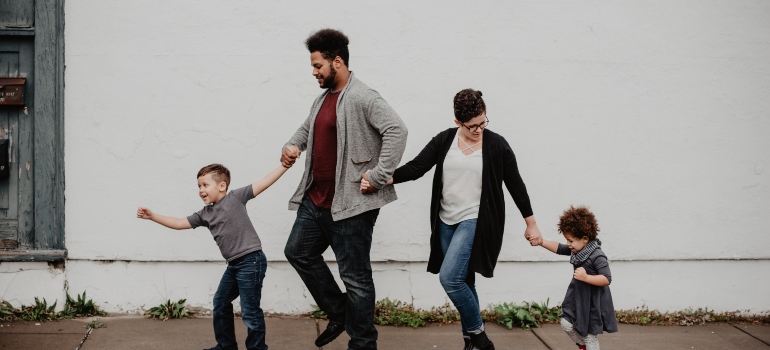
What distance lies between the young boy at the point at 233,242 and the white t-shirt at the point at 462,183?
3.21 ft

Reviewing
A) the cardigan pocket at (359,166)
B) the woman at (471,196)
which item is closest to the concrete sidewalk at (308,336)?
the woman at (471,196)

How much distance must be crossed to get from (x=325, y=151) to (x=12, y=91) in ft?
8.05

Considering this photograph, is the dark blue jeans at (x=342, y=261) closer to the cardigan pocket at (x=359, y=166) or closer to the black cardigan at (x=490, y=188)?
the cardigan pocket at (x=359, y=166)

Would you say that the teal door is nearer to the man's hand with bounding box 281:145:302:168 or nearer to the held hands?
the man's hand with bounding box 281:145:302:168

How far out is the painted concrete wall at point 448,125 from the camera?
517 cm

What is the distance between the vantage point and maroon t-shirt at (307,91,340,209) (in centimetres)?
420

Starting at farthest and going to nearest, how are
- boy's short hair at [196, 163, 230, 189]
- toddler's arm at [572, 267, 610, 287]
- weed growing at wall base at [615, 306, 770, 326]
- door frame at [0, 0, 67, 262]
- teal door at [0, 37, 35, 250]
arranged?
1. weed growing at wall base at [615, 306, 770, 326]
2. teal door at [0, 37, 35, 250]
3. door frame at [0, 0, 67, 262]
4. boy's short hair at [196, 163, 230, 189]
5. toddler's arm at [572, 267, 610, 287]

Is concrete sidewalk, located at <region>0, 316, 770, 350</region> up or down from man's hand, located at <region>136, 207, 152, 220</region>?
down

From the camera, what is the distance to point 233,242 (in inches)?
163

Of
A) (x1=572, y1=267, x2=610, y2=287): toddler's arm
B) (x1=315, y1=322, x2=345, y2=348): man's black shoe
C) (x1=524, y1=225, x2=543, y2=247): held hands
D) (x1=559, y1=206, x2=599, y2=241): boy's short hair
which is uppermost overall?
(x1=559, y1=206, x2=599, y2=241): boy's short hair

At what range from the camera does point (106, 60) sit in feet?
16.8

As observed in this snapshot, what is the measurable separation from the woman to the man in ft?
0.86

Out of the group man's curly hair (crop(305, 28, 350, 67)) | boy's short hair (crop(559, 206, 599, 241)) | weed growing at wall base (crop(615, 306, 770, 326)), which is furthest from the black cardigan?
weed growing at wall base (crop(615, 306, 770, 326))

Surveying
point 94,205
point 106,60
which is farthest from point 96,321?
point 106,60
